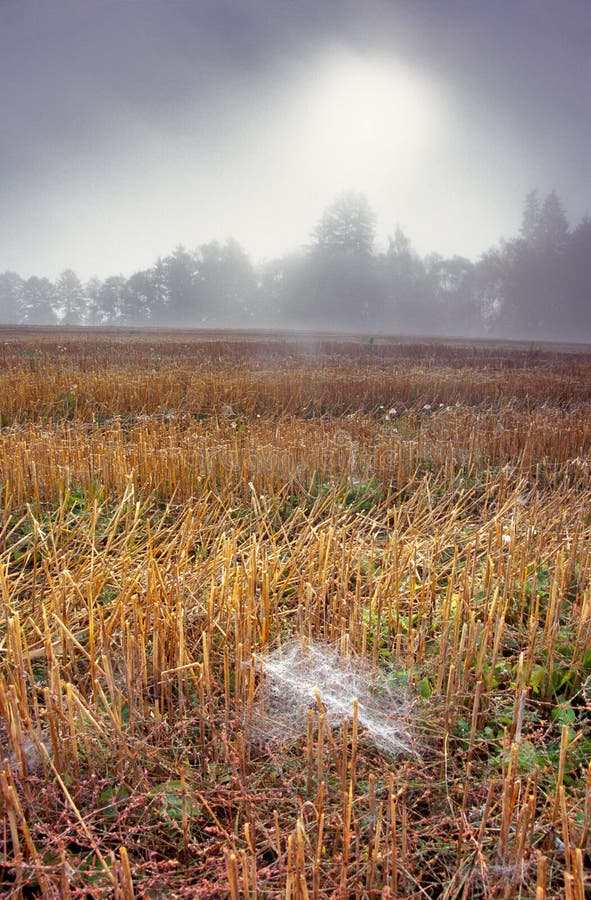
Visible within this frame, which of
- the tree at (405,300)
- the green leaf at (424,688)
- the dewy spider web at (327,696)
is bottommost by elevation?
the green leaf at (424,688)

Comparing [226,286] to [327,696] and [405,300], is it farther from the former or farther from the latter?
[327,696]

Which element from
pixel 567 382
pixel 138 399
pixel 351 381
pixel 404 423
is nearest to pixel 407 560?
pixel 404 423

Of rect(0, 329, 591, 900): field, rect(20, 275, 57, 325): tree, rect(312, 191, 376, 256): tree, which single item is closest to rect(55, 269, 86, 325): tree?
rect(20, 275, 57, 325): tree

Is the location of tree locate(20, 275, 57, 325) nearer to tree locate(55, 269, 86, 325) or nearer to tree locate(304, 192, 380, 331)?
tree locate(55, 269, 86, 325)

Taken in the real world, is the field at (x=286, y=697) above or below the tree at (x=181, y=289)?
below

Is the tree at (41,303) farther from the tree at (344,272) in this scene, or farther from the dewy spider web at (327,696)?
the dewy spider web at (327,696)

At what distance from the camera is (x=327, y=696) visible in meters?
2.21

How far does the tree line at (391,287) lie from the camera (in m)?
75.9

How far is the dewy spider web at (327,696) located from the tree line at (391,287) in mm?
77196

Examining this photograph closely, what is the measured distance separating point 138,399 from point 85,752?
8191 millimetres

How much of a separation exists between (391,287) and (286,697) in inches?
3312

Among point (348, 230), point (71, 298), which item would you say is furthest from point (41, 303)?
point (348, 230)

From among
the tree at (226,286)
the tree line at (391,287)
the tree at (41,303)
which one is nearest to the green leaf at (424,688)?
the tree line at (391,287)

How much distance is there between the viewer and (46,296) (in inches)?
4995
